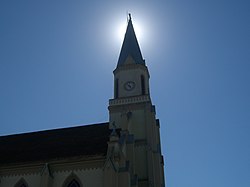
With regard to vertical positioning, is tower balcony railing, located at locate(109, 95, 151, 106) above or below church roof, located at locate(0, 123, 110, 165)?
above

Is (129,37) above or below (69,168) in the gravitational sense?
above

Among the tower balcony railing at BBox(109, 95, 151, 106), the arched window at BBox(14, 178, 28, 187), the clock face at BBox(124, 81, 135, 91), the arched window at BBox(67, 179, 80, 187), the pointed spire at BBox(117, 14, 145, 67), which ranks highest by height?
the pointed spire at BBox(117, 14, 145, 67)

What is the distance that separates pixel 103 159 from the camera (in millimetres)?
27578

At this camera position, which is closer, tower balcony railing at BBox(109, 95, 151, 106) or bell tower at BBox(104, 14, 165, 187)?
bell tower at BBox(104, 14, 165, 187)

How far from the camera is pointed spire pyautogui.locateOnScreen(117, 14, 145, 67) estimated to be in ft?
135

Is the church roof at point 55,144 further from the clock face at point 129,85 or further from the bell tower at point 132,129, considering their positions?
the clock face at point 129,85

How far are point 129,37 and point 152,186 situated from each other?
1977 centimetres

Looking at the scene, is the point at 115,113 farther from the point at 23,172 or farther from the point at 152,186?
the point at 23,172

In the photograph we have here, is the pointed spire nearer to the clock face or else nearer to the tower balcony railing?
the clock face

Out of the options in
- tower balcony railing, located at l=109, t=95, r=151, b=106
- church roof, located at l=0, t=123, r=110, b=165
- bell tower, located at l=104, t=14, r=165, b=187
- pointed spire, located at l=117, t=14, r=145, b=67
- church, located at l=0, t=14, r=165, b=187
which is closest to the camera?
bell tower, located at l=104, t=14, r=165, b=187

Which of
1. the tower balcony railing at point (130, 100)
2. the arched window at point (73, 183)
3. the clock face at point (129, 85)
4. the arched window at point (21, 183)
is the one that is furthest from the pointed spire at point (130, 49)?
the arched window at point (21, 183)

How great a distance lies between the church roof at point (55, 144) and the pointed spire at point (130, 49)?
8.88 metres

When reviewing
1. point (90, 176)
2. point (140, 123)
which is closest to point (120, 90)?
point (140, 123)

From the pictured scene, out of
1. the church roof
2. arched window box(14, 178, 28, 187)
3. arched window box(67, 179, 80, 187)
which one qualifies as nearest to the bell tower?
the church roof
